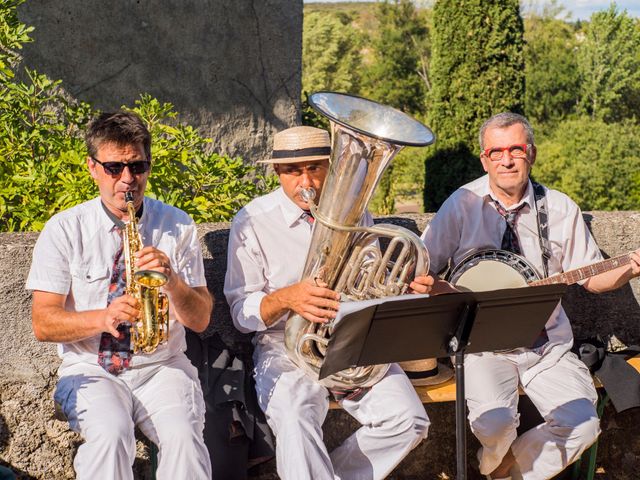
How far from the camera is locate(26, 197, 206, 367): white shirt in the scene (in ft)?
11.3

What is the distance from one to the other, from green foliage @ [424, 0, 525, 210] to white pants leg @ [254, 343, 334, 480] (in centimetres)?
822

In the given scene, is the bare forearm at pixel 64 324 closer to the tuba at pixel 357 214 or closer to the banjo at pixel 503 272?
the tuba at pixel 357 214

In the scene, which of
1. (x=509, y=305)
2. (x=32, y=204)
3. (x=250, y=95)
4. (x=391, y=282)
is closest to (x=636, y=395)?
(x=509, y=305)

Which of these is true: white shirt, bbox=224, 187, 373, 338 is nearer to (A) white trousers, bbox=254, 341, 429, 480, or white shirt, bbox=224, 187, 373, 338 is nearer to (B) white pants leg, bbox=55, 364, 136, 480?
(A) white trousers, bbox=254, 341, 429, 480

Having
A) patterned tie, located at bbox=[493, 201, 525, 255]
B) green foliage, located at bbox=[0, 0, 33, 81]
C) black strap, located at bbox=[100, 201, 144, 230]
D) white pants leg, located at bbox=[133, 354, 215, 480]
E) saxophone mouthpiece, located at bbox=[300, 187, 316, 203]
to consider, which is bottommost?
white pants leg, located at bbox=[133, 354, 215, 480]

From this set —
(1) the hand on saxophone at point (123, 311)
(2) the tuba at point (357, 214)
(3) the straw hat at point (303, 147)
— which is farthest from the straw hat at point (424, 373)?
(1) the hand on saxophone at point (123, 311)

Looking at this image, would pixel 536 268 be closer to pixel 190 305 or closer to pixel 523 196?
pixel 523 196

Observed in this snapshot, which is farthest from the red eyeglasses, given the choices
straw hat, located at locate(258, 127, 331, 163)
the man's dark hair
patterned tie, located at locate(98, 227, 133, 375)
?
patterned tie, located at locate(98, 227, 133, 375)

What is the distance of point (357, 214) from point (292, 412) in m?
0.84

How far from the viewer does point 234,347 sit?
417cm

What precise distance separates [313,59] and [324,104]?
31.2 meters

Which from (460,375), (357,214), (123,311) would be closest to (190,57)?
(357,214)

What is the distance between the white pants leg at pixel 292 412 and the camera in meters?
3.40

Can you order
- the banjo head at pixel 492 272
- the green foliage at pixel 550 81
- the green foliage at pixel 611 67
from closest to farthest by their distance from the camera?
1. the banjo head at pixel 492 272
2. the green foliage at pixel 550 81
3. the green foliage at pixel 611 67
